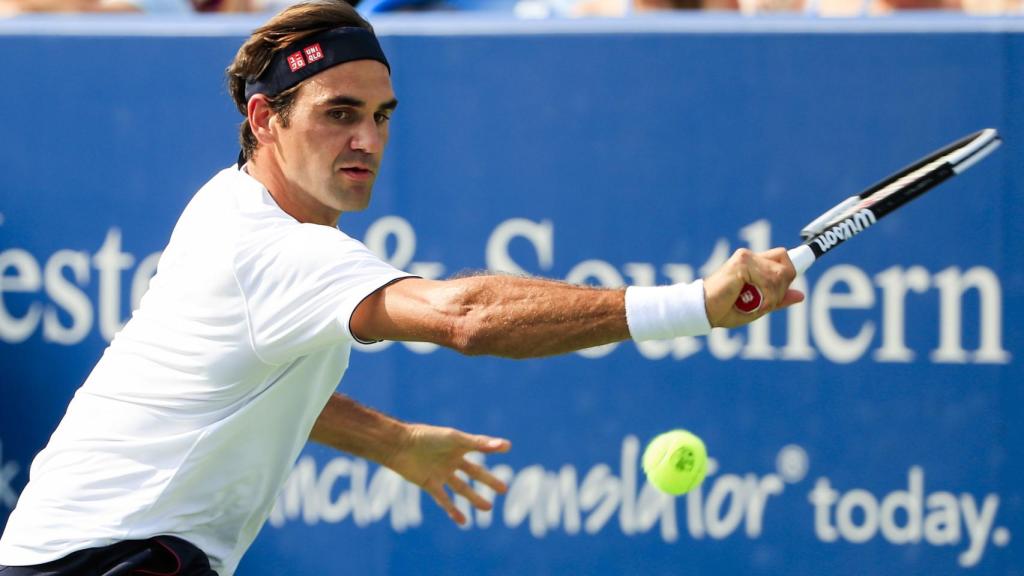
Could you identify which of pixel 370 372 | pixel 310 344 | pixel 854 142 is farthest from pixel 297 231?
pixel 854 142

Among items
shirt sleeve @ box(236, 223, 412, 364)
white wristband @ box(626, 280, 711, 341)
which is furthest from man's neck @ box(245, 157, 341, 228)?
white wristband @ box(626, 280, 711, 341)

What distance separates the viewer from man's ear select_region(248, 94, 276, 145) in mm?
3320

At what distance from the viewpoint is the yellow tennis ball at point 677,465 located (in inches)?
163

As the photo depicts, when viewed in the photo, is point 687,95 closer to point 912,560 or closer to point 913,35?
point 913,35

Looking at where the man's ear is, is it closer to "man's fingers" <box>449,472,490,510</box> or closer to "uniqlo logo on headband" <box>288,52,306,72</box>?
"uniqlo logo on headband" <box>288,52,306,72</box>

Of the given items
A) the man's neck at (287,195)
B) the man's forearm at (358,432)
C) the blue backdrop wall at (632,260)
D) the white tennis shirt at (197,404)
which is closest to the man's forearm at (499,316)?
the white tennis shirt at (197,404)

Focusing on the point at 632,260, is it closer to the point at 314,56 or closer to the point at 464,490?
the point at 464,490

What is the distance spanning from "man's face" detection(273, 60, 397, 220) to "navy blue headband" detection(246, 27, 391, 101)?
2 cm

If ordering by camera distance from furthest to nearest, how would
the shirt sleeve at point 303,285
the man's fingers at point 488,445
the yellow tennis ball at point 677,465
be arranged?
the yellow tennis ball at point 677,465 → the man's fingers at point 488,445 → the shirt sleeve at point 303,285

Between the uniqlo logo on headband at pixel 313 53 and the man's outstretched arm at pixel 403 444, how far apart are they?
0.83 metres

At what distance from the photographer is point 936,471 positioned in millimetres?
4484

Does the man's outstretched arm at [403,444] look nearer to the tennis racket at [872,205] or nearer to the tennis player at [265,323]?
the tennis player at [265,323]

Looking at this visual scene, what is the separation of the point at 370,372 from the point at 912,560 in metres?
1.68

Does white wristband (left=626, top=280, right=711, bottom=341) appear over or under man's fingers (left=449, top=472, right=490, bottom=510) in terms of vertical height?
over
